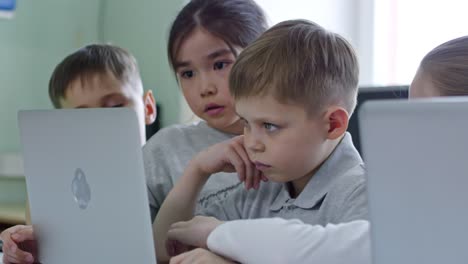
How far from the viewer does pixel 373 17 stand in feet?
8.55

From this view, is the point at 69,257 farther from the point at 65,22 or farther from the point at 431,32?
the point at 65,22

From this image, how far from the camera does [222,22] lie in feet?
4.35

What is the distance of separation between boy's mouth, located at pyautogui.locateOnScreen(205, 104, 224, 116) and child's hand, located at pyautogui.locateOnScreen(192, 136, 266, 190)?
157 millimetres

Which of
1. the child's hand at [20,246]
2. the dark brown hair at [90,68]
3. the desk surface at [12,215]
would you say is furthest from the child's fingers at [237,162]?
the desk surface at [12,215]

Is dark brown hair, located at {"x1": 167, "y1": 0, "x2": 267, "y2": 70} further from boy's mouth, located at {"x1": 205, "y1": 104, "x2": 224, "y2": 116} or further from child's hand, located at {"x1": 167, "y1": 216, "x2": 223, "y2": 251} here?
child's hand, located at {"x1": 167, "y1": 216, "x2": 223, "y2": 251}

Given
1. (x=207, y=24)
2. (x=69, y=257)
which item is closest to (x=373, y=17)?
(x=207, y=24)

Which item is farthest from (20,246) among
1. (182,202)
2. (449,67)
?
(449,67)

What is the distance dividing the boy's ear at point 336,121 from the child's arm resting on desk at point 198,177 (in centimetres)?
14

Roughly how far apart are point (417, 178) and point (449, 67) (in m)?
0.53

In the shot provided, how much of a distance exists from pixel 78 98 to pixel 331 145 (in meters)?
0.79

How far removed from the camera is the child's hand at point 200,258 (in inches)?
32.5

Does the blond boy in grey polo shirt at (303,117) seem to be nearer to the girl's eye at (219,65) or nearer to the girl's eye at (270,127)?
the girl's eye at (270,127)

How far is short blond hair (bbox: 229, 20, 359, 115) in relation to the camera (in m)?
0.96

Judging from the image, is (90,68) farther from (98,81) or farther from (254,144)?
(254,144)
